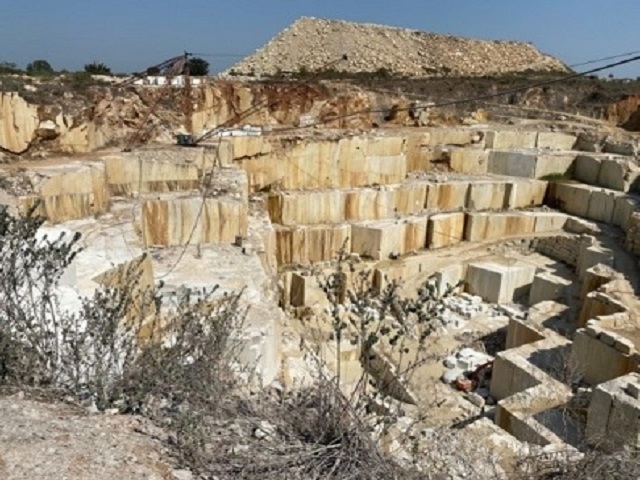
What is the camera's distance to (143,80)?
17797mm

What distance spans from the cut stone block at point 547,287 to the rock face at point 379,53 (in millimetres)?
19710

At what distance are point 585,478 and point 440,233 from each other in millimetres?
12498

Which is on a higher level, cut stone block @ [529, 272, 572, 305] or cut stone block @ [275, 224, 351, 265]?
cut stone block @ [275, 224, 351, 265]

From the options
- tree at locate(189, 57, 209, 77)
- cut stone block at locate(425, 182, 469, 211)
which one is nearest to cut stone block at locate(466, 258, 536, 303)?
cut stone block at locate(425, 182, 469, 211)

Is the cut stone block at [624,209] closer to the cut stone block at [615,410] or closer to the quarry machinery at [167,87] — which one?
the cut stone block at [615,410]

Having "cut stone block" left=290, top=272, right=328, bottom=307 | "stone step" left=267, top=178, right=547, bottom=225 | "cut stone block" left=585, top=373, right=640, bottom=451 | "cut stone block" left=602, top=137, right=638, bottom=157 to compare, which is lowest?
"cut stone block" left=290, top=272, right=328, bottom=307

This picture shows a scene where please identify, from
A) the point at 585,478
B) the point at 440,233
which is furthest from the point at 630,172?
the point at 585,478

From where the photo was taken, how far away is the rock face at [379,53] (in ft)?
107

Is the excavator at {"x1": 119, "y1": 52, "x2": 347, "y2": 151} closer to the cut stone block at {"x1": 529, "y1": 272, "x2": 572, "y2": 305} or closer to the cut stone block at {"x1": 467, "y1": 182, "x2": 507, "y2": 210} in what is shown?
the cut stone block at {"x1": 467, "y1": 182, "x2": 507, "y2": 210}

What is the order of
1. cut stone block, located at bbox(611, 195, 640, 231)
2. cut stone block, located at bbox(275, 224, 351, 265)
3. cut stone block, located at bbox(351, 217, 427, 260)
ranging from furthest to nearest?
cut stone block, located at bbox(611, 195, 640, 231) → cut stone block, located at bbox(351, 217, 427, 260) → cut stone block, located at bbox(275, 224, 351, 265)

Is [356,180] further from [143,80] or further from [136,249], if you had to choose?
[136,249]

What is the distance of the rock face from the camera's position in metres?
32.6

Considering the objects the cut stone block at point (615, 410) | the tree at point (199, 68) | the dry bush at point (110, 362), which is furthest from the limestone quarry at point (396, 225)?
the tree at point (199, 68)

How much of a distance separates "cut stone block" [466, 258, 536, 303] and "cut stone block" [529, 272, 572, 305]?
1.41 feet
